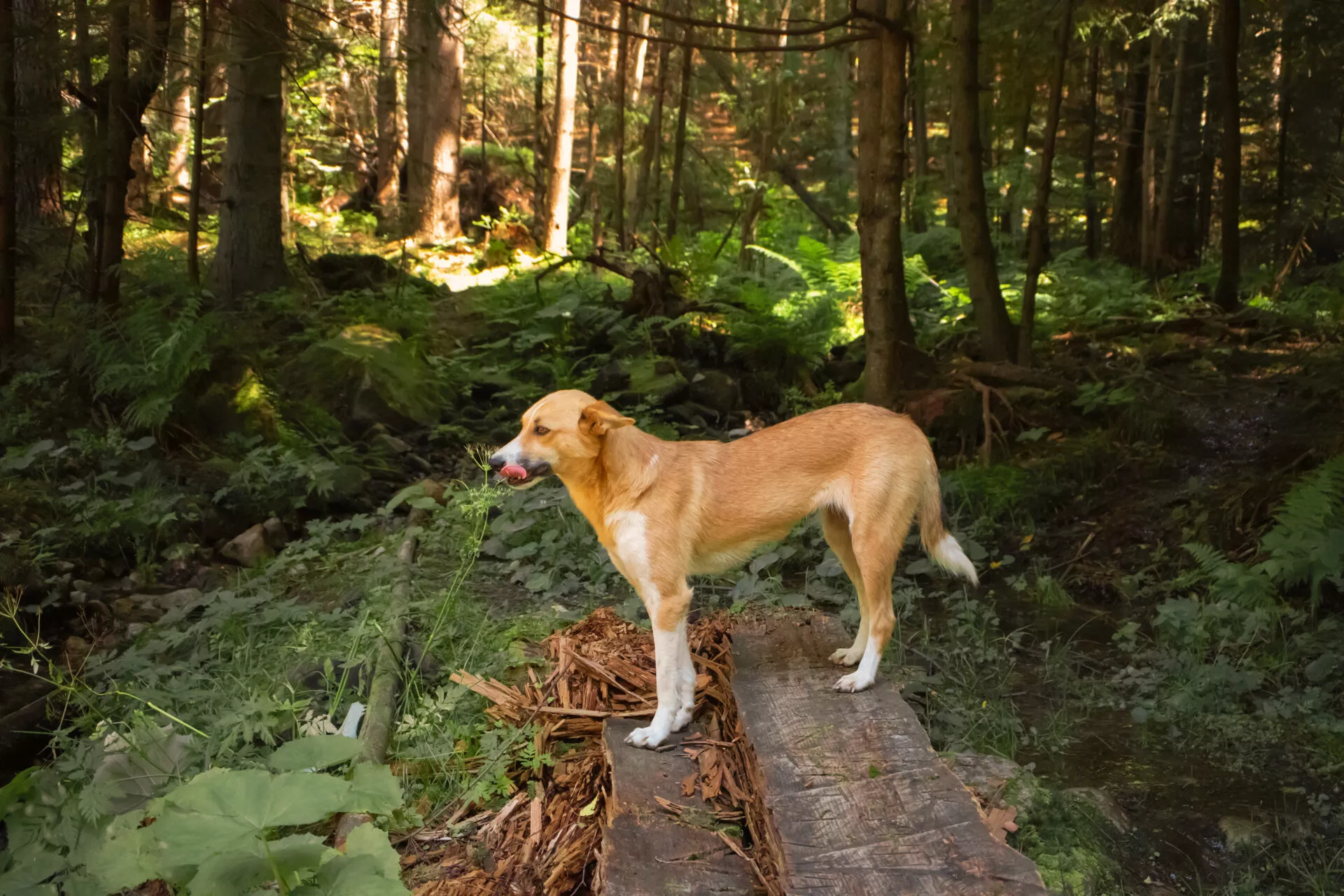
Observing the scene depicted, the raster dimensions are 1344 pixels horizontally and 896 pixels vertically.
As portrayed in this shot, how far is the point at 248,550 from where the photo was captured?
27.4 feet

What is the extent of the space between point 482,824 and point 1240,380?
984cm

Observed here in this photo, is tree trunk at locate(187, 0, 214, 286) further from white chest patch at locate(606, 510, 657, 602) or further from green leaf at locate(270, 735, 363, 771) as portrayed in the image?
green leaf at locate(270, 735, 363, 771)

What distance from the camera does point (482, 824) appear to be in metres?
4.37

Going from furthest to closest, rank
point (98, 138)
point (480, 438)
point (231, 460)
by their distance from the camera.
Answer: point (480, 438)
point (98, 138)
point (231, 460)

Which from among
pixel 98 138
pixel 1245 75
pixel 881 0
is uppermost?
pixel 1245 75

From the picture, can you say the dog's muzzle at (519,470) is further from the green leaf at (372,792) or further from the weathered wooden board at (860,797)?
the weathered wooden board at (860,797)

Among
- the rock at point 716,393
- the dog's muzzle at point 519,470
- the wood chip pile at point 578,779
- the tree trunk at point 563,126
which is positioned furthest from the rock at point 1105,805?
the tree trunk at point 563,126

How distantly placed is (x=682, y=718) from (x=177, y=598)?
4752 mm

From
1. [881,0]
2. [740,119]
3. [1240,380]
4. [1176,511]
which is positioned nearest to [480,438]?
[881,0]

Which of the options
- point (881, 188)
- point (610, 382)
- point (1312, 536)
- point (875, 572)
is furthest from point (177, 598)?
point (1312, 536)

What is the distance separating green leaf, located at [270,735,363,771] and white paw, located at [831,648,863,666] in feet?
8.16

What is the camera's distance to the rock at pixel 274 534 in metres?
8.59

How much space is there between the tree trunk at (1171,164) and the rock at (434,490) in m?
14.4

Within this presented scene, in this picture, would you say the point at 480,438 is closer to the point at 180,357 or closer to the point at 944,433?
the point at 180,357
